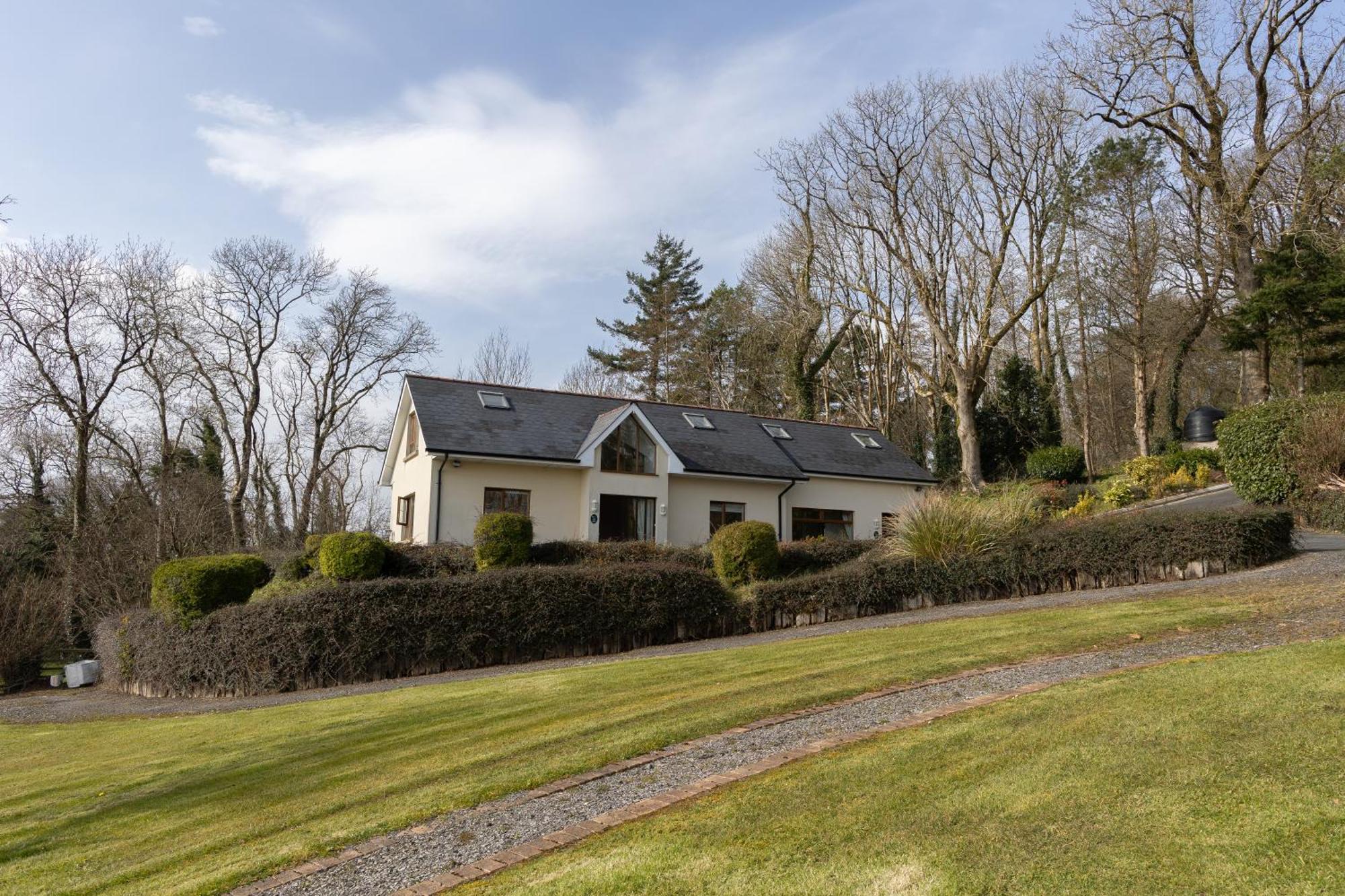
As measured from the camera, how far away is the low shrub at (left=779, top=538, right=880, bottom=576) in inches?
781

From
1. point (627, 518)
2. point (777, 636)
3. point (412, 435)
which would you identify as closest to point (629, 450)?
point (627, 518)

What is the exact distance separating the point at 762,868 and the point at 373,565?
607 inches

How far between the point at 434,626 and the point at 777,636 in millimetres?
5761

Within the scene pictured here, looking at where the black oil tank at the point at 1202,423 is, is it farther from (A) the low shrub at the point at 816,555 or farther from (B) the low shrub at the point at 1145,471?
(A) the low shrub at the point at 816,555

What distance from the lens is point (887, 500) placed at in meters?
29.4

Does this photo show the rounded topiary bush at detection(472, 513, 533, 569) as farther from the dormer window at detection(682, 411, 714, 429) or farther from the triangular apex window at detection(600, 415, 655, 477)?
the dormer window at detection(682, 411, 714, 429)

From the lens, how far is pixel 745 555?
735 inches

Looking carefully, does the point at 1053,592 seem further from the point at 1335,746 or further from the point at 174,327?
the point at 174,327

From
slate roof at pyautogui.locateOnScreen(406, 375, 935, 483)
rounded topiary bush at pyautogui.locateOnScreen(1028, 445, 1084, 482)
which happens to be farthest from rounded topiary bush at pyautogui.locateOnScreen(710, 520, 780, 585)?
rounded topiary bush at pyautogui.locateOnScreen(1028, 445, 1084, 482)

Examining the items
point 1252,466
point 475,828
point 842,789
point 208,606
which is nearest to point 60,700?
point 208,606

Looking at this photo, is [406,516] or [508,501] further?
[406,516]

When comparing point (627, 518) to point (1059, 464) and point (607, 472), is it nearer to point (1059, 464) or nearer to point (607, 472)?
point (607, 472)

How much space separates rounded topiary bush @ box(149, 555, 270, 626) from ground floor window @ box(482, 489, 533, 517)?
21.0ft

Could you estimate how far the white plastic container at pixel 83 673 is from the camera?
21.7 metres
